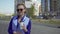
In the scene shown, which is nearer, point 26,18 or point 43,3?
point 26,18

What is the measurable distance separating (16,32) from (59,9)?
320ft

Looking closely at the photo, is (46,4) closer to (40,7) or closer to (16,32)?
(40,7)

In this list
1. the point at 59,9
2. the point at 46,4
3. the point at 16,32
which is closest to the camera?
the point at 16,32

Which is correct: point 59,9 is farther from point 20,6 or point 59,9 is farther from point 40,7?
point 20,6

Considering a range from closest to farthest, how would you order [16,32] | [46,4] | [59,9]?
[16,32], [59,9], [46,4]

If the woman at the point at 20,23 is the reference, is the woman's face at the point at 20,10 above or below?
above

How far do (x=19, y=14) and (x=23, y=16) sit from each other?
3.4 inches

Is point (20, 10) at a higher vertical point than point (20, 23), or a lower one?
higher

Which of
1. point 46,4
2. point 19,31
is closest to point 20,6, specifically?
point 19,31

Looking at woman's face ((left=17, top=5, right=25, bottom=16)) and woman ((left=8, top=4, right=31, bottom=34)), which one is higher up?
woman's face ((left=17, top=5, right=25, bottom=16))

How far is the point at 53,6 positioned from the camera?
105562 mm

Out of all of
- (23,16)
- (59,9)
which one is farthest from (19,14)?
(59,9)

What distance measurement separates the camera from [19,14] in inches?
172

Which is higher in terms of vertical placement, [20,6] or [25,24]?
[20,6]
